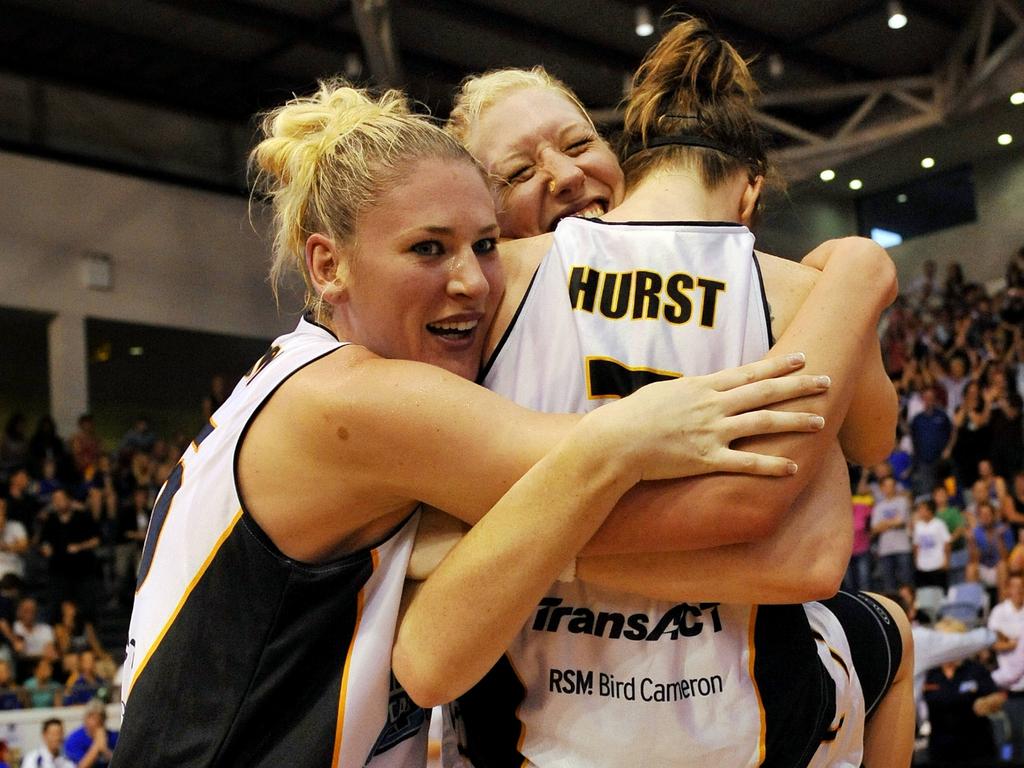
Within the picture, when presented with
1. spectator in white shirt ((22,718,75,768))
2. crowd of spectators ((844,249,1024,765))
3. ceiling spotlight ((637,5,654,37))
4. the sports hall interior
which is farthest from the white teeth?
ceiling spotlight ((637,5,654,37))

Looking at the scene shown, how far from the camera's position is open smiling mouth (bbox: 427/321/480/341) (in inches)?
79.8

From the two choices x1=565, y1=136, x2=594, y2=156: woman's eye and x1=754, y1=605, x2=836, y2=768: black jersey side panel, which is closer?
x1=754, y1=605, x2=836, y2=768: black jersey side panel

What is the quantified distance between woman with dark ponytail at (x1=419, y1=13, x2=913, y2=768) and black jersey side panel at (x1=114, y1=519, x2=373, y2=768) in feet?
0.44

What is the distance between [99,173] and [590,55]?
253 inches

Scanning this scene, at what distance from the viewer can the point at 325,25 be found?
14008 mm

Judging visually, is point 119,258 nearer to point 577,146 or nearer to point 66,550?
point 66,550

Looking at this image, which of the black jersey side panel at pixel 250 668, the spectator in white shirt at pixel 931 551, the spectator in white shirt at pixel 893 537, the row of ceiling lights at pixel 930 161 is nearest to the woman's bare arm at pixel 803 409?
the black jersey side panel at pixel 250 668

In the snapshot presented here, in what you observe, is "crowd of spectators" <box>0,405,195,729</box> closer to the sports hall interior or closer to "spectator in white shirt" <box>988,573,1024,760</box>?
the sports hall interior

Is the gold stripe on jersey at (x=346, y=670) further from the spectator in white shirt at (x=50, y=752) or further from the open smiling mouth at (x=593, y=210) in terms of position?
the spectator in white shirt at (x=50, y=752)

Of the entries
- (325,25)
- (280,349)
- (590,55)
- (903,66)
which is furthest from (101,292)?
(280,349)

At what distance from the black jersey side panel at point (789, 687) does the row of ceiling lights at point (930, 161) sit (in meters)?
15.5

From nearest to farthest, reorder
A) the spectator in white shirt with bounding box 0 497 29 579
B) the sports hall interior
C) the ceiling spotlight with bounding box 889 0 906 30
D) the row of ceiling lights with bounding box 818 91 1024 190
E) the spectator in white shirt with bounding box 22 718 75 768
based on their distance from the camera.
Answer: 1. the spectator in white shirt with bounding box 22 718 75 768
2. the spectator in white shirt with bounding box 0 497 29 579
3. the sports hall interior
4. the ceiling spotlight with bounding box 889 0 906 30
5. the row of ceiling lights with bounding box 818 91 1024 190

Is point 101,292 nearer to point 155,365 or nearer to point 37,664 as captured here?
point 155,365

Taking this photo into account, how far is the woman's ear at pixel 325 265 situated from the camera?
2047mm
